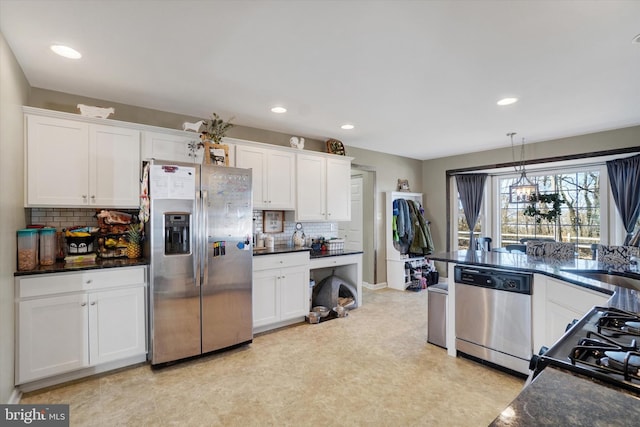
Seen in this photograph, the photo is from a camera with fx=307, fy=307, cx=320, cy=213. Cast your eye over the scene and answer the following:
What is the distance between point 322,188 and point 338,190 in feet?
1.00

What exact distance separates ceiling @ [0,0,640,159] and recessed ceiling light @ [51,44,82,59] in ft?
0.19

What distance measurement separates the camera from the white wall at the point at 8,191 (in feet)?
6.53

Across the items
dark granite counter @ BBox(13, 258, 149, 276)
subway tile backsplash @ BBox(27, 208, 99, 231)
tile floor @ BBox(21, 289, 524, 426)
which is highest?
subway tile backsplash @ BBox(27, 208, 99, 231)

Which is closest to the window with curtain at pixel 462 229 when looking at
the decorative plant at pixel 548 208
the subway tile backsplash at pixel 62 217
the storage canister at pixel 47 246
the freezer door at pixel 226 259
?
the decorative plant at pixel 548 208

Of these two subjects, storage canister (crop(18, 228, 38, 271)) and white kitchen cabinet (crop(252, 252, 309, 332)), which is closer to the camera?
storage canister (crop(18, 228, 38, 271))

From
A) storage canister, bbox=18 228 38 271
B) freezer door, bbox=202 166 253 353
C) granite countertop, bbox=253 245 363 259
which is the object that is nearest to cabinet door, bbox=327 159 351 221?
granite countertop, bbox=253 245 363 259

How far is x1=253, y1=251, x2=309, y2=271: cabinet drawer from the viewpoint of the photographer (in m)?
3.42

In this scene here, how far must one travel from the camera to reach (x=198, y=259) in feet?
9.21

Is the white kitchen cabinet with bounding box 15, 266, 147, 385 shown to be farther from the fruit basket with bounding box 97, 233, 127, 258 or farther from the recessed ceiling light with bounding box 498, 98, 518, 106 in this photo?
the recessed ceiling light with bounding box 498, 98, 518, 106

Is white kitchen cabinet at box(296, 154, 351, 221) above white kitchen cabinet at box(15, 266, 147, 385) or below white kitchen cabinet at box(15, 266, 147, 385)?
above

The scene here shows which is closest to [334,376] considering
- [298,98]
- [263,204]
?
[263,204]

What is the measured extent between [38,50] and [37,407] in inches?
97.9

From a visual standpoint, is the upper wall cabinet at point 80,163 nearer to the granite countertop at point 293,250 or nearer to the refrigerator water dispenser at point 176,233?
the refrigerator water dispenser at point 176,233

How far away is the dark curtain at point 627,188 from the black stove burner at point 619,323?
4.06 m
